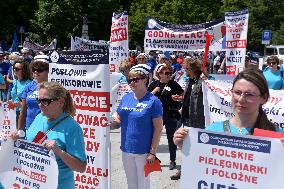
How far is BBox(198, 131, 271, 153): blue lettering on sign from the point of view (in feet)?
9.25

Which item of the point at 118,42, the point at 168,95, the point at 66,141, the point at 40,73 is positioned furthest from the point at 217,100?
the point at 118,42

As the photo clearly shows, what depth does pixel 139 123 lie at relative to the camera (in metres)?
5.16

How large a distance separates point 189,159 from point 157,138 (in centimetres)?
213

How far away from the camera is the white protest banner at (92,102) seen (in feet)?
16.0

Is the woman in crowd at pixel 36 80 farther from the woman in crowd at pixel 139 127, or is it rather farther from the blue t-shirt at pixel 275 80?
the blue t-shirt at pixel 275 80

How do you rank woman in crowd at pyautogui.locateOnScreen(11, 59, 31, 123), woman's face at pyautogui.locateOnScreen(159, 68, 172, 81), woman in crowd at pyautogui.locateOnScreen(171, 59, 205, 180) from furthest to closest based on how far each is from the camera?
woman's face at pyautogui.locateOnScreen(159, 68, 172, 81), woman in crowd at pyautogui.locateOnScreen(11, 59, 31, 123), woman in crowd at pyautogui.locateOnScreen(171, 59, 205, 180)

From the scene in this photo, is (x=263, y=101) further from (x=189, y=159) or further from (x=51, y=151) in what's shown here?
(x=51, y=151)

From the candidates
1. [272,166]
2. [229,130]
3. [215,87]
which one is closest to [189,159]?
[229,130]

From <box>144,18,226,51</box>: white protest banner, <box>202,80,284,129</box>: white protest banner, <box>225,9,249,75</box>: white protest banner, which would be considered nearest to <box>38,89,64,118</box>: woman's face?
<box>202,80,284,129</box>: white protest banner

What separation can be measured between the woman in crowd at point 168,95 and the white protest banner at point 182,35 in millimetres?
3395

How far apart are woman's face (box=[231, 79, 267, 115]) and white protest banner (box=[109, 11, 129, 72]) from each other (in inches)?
364

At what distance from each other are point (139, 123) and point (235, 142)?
7.55 ft

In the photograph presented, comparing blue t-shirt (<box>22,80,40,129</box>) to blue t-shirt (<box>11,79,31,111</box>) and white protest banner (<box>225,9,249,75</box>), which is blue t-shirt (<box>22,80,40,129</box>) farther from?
white protest banner (<box>225,9,249,75</box>)

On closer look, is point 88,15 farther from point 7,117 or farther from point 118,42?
point 7,117
